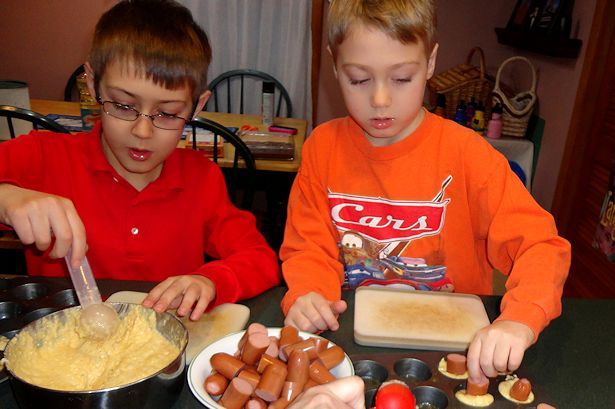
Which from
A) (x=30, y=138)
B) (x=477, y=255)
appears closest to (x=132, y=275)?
(x=30, y=138)

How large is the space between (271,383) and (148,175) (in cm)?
82

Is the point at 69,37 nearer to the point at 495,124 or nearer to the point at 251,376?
the point at 495,124

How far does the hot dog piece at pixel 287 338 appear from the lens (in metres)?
0.87

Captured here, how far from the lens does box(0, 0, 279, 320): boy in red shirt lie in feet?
3.98

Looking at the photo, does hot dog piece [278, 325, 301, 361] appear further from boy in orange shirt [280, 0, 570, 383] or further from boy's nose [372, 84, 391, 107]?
boy's nose [372, 84, 391, 107]

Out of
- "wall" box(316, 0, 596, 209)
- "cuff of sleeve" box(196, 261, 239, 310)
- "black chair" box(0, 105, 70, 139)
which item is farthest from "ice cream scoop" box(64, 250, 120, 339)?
"wall" box(316, 0, 596, 209)

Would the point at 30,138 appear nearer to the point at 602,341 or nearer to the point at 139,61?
the point at 139,61

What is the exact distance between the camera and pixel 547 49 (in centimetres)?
303

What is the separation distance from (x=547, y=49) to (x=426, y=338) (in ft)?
8.36

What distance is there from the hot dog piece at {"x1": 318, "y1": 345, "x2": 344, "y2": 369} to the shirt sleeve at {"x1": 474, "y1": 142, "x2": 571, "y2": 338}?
1.10 ft

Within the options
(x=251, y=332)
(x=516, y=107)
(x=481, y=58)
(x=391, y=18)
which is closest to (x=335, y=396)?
(x=251, y=332)

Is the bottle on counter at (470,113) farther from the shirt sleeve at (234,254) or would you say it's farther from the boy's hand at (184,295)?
the boy's hand at (184,295)

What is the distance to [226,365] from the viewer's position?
0.83 m

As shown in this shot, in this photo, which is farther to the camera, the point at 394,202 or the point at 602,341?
the point at 394,202
